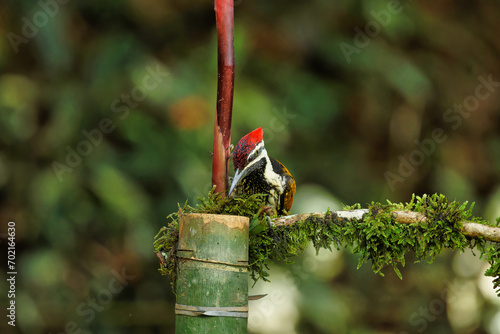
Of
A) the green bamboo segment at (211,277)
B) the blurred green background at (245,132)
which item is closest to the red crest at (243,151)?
the green bamboo segment at (211,277)

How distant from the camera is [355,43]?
3232 millimetres

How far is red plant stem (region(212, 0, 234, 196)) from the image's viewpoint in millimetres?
1198

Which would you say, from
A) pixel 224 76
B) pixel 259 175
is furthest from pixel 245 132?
pixel 224 76

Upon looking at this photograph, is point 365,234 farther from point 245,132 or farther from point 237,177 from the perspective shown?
point 245,132

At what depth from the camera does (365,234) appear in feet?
4.09

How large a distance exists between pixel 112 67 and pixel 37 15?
43 centimetres

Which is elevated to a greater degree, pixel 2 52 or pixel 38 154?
pixel 2 52

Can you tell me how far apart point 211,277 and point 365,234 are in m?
0.34

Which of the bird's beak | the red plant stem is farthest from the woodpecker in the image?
the red plant stem

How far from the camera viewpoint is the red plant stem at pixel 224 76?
1198 mm

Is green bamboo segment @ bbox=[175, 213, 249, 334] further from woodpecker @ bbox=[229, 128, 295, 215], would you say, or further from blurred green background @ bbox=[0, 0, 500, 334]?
blurred green background @ bbox=[0, 0, 500, 334]

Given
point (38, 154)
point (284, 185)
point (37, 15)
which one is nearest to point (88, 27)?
point (37, 15)

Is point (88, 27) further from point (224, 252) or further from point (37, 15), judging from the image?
point (224, 252)

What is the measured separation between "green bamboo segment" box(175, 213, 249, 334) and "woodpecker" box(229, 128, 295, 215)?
150 millimetres
